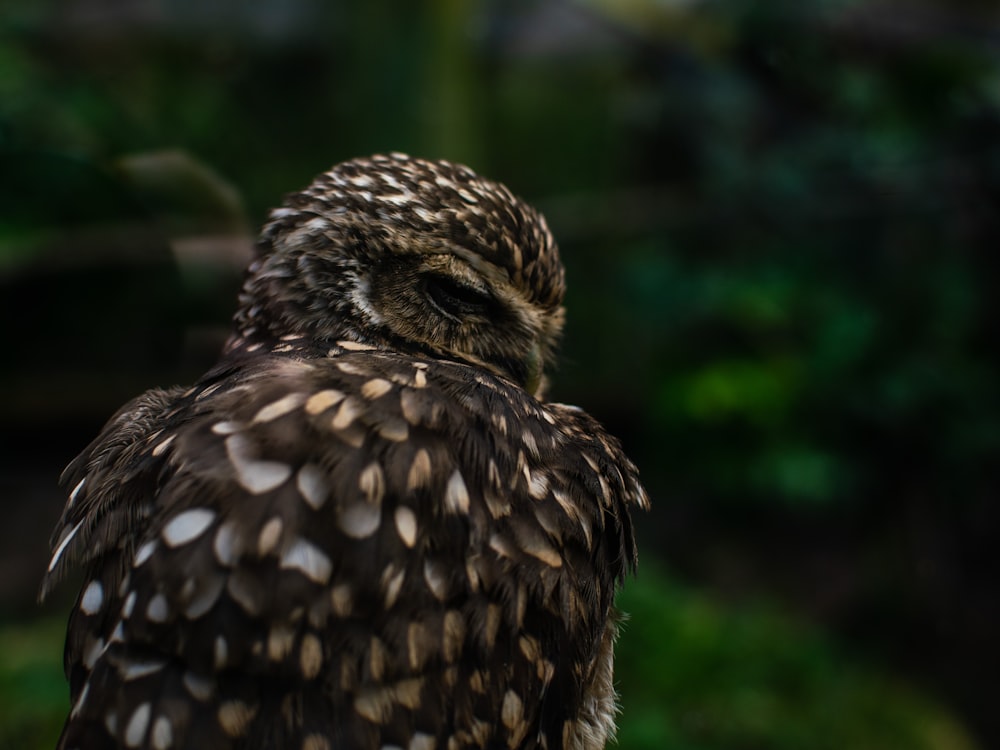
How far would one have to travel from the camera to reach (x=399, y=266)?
6.03ft

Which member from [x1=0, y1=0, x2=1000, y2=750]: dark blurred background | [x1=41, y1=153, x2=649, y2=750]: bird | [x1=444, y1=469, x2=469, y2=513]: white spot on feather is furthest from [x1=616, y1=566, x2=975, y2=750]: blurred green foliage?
[x1=444, y1=469, x2=469, y2=513]: white spot on feather

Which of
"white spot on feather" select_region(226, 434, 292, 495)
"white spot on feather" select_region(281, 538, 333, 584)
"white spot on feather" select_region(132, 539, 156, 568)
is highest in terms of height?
"white spot on feather" select_region(226, 434, 292, 495)

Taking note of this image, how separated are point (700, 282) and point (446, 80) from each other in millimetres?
1957

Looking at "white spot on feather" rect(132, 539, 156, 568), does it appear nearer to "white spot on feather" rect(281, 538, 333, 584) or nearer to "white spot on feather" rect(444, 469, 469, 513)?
"white spot on feather" rect(281, 538, 333, 584)

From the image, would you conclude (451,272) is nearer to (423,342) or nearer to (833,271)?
(423,342)

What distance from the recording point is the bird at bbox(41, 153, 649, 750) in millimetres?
1376

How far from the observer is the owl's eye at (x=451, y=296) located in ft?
6.08

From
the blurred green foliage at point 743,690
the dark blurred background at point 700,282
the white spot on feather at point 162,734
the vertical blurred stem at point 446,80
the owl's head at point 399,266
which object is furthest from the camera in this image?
the vertical blurred stem at point 446,80

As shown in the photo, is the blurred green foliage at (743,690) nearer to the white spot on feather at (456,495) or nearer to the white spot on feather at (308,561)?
the white spot on feather at (456,495)

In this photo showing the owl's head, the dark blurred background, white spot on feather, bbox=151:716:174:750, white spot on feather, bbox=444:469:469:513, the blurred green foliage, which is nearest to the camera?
white spot on feather, bbox=151:716:174:750

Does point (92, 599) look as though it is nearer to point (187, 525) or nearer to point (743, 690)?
point (187, 525)

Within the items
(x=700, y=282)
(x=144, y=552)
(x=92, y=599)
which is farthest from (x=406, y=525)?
(x=700, y=282)

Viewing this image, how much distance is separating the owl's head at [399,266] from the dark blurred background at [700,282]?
1.89 meters

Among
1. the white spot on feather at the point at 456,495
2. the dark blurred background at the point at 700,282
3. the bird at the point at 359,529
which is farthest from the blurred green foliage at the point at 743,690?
the white spot on feather at the point at 456,495
